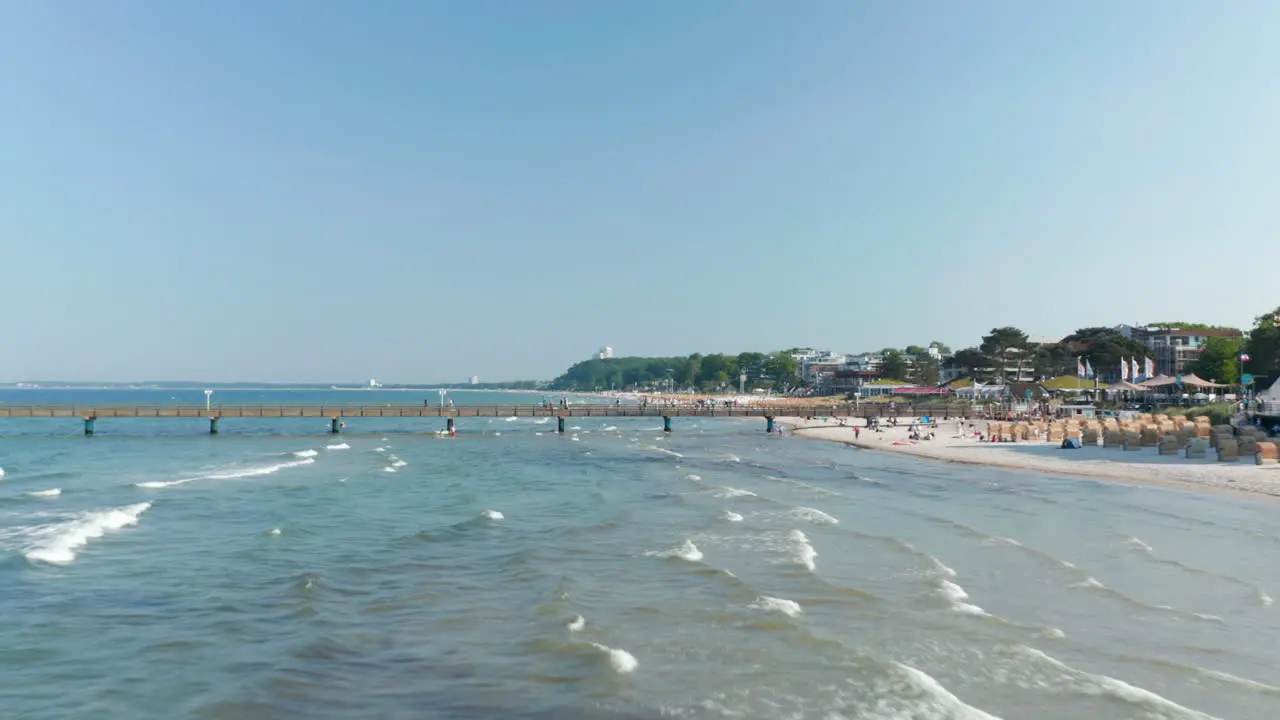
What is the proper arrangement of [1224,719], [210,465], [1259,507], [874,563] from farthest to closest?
[210,465], [1259,507], [874,563], [1224,719]

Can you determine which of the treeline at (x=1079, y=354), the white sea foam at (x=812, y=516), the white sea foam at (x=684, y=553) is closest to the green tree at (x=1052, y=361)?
the treeline at (x=1079, y=354)

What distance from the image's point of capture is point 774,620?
49.0 feet

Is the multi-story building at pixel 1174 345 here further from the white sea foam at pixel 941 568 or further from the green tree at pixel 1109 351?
the white sea foam at pixel 941 568

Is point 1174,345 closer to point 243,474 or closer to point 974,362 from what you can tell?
point 974,362

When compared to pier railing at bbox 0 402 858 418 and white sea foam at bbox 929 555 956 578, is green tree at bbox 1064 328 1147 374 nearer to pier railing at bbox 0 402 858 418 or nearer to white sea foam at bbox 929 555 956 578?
pier railing at bbox 0 402 858 418

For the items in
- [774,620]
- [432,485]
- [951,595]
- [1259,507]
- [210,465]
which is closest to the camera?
[774,620]

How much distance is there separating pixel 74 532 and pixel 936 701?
73.9ft

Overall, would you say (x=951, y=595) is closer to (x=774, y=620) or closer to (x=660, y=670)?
(x=774, y=620)

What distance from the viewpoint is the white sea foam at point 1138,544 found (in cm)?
2114

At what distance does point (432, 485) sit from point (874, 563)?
839 inches

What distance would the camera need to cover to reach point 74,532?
23250 mm

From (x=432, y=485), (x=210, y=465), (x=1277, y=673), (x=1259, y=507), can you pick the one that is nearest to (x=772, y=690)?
(x=1277, y=673)

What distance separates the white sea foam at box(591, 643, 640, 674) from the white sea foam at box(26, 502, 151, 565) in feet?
45.4

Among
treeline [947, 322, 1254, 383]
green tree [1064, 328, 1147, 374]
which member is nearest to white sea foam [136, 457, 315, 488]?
treeline [947, 322, 1254, 383]
